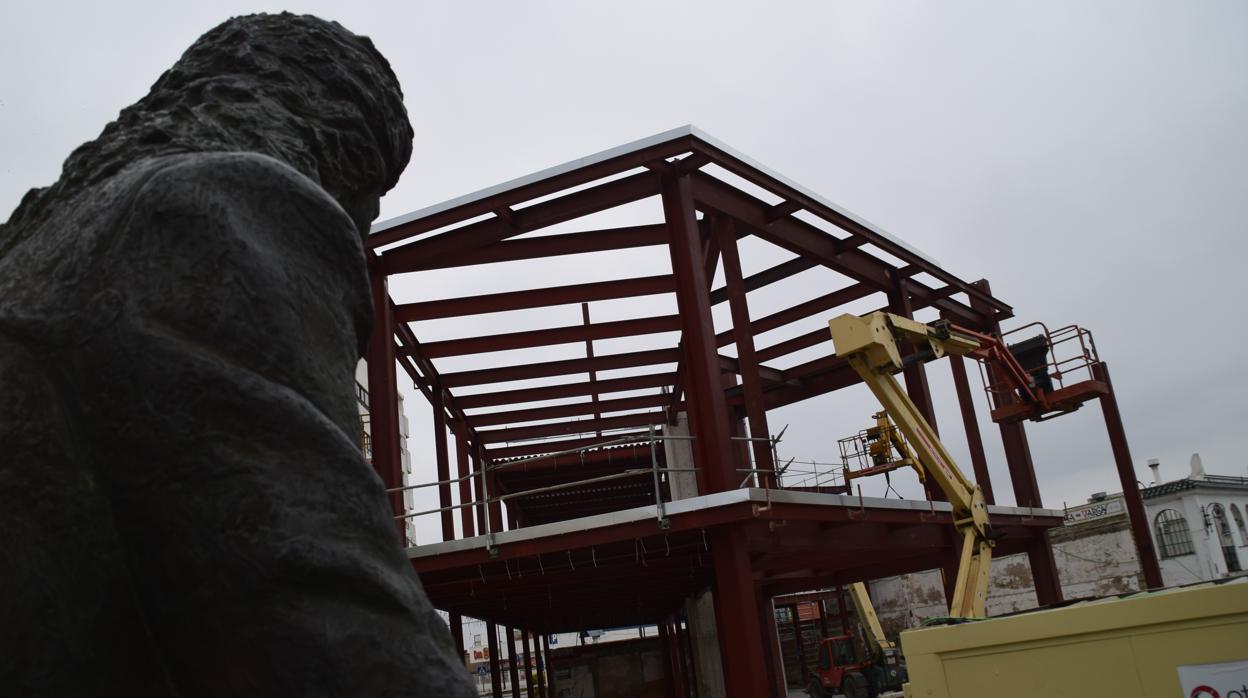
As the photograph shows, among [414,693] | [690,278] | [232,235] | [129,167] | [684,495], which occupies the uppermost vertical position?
[690,278]

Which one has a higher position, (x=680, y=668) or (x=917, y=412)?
(x=917, y=412)

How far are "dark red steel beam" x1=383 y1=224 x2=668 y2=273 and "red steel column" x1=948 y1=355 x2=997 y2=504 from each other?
7.41m

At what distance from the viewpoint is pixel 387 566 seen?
135 centimetres

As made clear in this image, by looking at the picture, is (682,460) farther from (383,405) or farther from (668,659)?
(383,405)

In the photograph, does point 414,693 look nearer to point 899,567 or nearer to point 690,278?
point 690,278

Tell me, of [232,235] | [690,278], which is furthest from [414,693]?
[690,278]

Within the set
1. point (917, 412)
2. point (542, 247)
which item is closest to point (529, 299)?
point (542, 247)

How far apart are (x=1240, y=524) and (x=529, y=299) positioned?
106ft

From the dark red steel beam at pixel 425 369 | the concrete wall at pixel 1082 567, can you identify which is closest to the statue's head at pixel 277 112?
the dark red steel beam at pixel 425 369

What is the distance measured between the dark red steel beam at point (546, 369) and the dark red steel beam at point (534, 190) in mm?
6851

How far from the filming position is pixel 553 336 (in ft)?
56.0

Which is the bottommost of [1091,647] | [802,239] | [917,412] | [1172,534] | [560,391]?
[1091,647]

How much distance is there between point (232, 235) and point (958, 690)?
8378mm

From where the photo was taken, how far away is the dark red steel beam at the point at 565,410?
22.3 m
